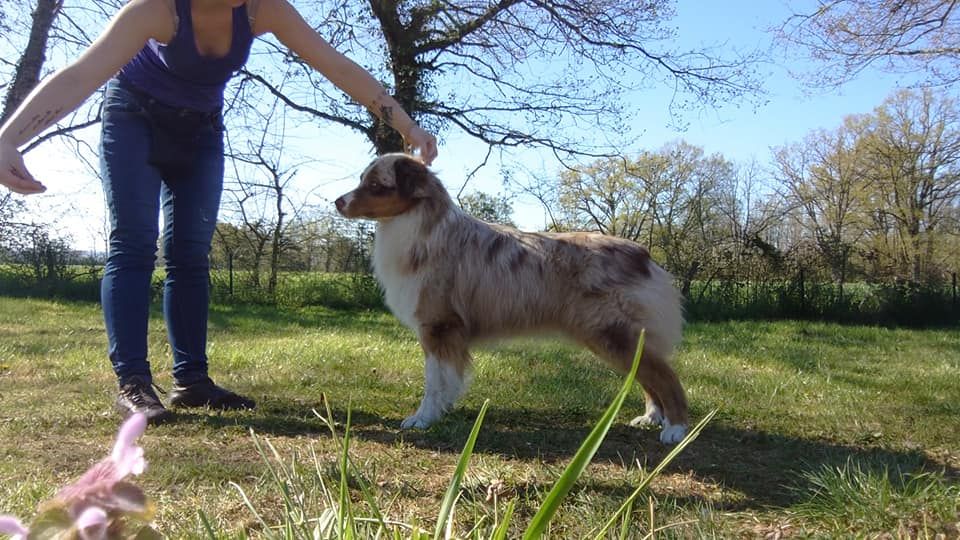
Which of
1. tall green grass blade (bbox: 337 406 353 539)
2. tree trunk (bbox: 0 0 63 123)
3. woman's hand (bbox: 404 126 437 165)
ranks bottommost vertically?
tall green grass blade (bbox: 337 406 353 539)

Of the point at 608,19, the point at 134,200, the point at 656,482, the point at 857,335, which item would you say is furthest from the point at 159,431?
the point at 608,19

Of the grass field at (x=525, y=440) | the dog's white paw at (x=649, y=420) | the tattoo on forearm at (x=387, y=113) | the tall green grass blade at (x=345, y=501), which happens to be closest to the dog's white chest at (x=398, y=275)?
the grass field at (x=525, y=440)

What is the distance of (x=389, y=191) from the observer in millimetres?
4070

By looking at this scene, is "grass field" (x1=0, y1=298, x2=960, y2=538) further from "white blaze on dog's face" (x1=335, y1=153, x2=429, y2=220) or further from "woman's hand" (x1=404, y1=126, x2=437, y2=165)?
"woman's hand" (x1=404, y1=126, x2=437, y2=165)

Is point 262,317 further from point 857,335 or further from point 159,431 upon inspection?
point 857,335

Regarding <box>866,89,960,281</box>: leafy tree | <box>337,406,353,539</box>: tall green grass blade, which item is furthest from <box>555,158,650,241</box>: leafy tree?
<box>337,406,353,539</box>: tall green grass blade

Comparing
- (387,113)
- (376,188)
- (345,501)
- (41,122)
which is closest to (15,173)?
(41,122)

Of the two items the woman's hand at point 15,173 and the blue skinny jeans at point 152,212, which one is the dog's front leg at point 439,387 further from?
the woman's hand at point 15,173

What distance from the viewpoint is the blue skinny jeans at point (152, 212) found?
3.30 metres

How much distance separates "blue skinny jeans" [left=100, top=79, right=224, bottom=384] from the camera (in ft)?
10.8

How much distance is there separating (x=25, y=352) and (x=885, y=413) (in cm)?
713

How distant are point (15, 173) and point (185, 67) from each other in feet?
4.48

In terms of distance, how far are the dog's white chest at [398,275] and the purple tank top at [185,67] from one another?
1331 millimetres

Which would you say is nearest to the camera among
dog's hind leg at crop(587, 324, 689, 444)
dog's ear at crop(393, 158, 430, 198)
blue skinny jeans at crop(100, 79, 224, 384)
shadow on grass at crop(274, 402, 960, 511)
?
shadow on grass at crop(274, 402, 960, 511)
